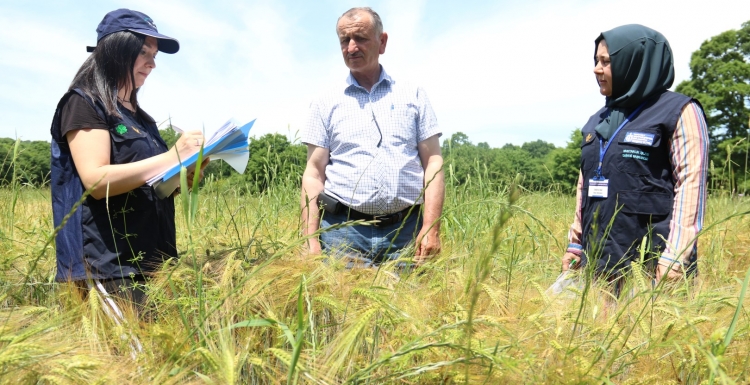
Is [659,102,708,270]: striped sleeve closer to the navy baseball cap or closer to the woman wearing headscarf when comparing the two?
the woman wearing headscarf

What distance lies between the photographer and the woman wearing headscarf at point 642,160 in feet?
7.13

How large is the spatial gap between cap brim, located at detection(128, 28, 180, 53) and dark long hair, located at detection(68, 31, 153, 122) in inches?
1.4

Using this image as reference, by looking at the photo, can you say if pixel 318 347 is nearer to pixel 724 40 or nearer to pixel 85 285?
pixel 85 285

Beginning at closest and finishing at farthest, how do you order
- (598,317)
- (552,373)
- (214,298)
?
(552,373), (214,298), (598,317)

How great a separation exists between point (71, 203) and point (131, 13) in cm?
82

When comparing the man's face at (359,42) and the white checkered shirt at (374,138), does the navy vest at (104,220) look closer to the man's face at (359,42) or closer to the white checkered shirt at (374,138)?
the white checkered shirt at (374,138)

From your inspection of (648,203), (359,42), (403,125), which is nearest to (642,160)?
(648,203)

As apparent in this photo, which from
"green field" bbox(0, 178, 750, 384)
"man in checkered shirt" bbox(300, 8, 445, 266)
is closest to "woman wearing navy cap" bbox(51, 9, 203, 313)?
"green field" bbox(0, 178, 750, 384)

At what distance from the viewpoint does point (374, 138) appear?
280 centimetres

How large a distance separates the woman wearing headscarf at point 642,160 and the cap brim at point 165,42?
6.41 feet

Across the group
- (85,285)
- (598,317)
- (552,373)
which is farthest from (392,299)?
(85,285)

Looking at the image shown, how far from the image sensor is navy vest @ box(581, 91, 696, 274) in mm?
2273

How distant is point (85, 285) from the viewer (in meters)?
1.91

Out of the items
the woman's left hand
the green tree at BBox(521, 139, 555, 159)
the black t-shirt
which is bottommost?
the woman's left hand
